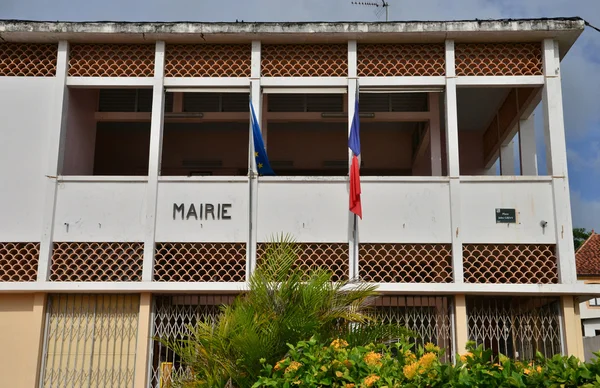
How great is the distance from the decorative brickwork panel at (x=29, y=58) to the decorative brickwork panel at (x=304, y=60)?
2.95m

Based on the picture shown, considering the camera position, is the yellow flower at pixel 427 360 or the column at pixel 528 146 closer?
the yellow flower at pixel 427 360

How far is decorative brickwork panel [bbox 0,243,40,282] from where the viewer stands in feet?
29.6

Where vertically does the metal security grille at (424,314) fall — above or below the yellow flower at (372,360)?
above

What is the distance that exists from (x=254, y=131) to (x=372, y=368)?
4.93 m

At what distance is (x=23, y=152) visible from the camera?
9352 mm

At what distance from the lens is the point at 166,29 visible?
943cm

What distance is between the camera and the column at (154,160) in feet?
29.6

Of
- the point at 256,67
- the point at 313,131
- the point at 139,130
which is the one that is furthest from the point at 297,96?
the point at 139,130

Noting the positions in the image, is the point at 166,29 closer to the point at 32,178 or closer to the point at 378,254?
the point at 32,178

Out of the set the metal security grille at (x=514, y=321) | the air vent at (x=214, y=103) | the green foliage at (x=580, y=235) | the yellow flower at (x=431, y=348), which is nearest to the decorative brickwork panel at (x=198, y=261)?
the metal security grille at (x=514, y=321)

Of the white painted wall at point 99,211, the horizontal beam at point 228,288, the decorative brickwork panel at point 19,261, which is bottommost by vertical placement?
the horizontal beam at point 228,288

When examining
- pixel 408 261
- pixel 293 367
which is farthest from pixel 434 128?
pixel 293 367

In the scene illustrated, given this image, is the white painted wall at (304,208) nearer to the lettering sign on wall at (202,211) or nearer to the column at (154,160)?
the lettering sign on wall at (202,211)

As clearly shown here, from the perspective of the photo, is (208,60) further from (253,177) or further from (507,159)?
(507,159)
